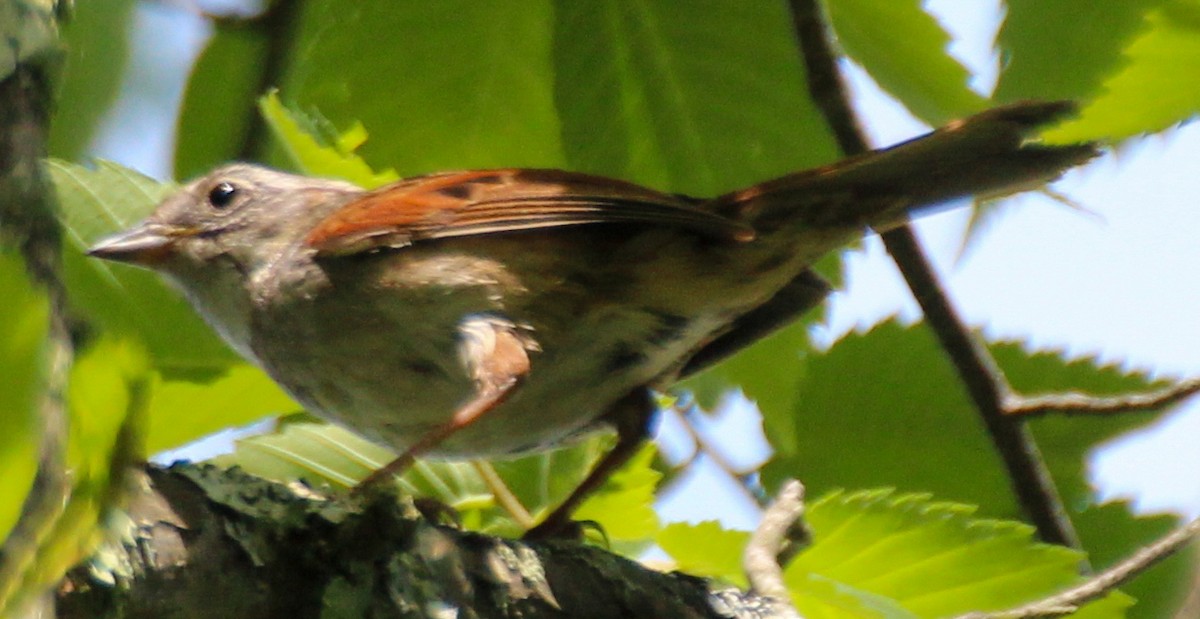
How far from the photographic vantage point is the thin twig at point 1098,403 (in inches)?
128

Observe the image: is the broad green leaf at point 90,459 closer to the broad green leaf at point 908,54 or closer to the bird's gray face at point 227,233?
the bird's gray face at point 227,233

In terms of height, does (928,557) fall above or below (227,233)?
above

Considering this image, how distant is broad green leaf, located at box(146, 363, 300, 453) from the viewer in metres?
2.75

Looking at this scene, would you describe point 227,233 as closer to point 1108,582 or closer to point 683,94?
point 683,94

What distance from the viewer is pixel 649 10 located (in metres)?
3.08

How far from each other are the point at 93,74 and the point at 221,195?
48cm

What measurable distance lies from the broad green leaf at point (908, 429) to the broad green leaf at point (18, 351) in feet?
8.91

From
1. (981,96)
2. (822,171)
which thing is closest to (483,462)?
(822,171)

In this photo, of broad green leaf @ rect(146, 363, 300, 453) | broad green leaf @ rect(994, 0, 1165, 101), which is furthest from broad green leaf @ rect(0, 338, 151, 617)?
broad green leaf @ rect(994, 0, 1165, 101)

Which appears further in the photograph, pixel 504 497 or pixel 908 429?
pixel 908 429

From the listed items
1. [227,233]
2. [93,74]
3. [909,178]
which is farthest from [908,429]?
[93,74]

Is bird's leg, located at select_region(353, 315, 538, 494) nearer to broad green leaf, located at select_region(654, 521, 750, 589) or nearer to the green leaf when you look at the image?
broad green leaf, located at select_region(654, 521, 750, 589)

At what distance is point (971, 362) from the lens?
11.6ft

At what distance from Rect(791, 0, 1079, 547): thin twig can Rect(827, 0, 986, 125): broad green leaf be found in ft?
0.24
